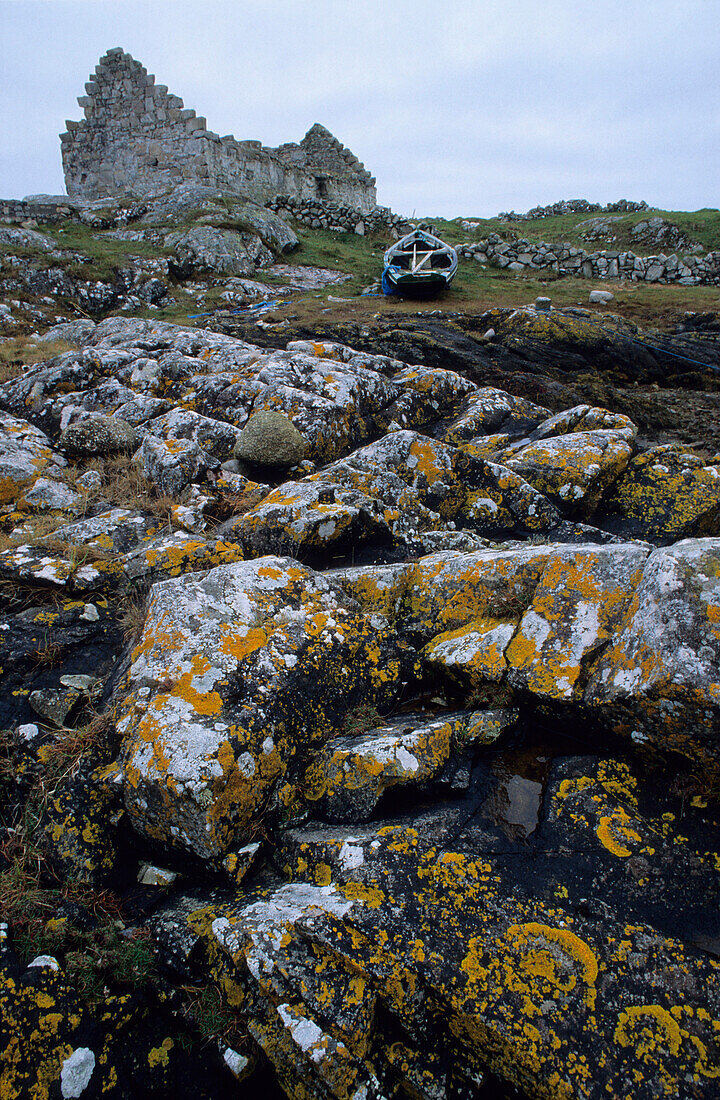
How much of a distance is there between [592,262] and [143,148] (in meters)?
24.6

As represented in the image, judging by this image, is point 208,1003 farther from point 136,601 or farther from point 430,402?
point 430,402

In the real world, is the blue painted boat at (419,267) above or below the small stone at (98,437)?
above

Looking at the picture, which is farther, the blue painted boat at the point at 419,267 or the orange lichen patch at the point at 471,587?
the blue painted boat at the point at 419,267

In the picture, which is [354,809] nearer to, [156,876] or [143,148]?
[156,876]

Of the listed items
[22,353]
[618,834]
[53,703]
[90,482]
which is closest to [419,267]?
[22,353]

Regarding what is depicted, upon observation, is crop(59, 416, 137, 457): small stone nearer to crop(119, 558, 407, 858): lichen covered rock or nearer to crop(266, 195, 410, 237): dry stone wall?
crop(119, 558, 407, 858): lichen covered rock

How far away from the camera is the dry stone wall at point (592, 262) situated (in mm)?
24438

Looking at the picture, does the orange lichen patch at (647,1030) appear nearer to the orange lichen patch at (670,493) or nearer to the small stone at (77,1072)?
the small stone at (77,1072)

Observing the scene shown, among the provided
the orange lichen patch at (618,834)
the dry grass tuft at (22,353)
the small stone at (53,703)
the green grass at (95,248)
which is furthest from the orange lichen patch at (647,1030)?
the green grass at (95,248)

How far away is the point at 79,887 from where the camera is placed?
3.02m

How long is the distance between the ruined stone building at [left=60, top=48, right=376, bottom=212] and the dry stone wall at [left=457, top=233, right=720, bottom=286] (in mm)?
12735

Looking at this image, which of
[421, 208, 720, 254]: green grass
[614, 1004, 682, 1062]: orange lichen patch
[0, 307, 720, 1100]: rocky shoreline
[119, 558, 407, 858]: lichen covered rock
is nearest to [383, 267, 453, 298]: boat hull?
[421, 208, 720, 254]: green grass

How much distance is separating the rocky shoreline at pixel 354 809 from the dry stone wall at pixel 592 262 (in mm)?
24974

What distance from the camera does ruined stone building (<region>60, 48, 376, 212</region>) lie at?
87.2 feet
